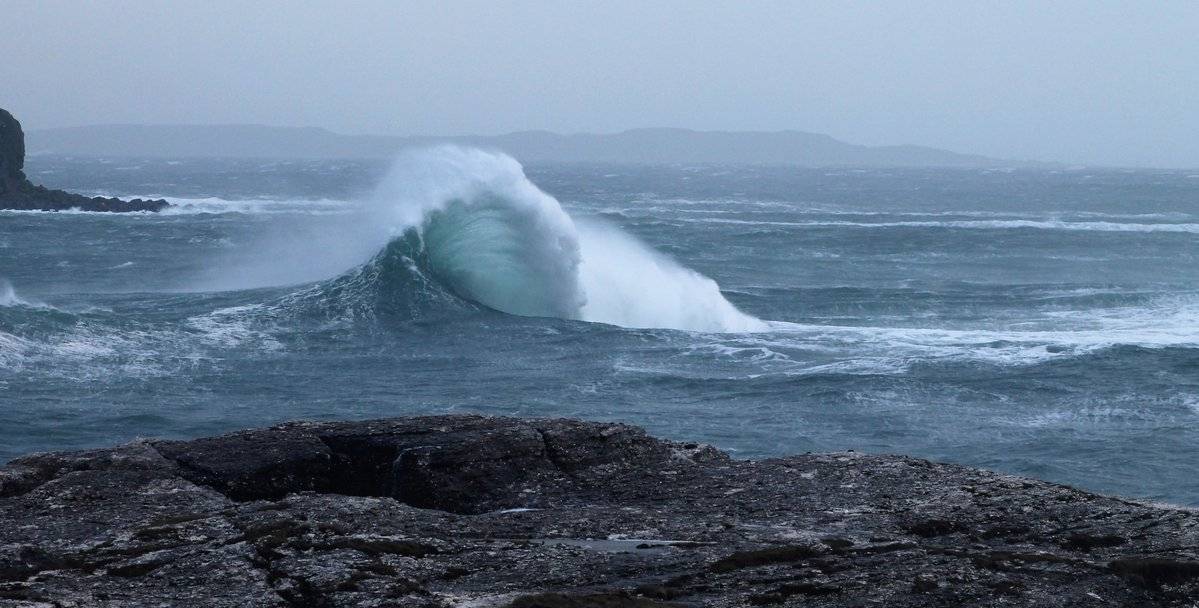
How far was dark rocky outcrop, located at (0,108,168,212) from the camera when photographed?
66438mm

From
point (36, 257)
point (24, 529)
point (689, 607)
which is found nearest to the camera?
point (689, 607)

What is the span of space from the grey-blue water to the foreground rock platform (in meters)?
7.92

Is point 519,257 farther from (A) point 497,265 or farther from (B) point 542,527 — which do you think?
(B) point 542,527

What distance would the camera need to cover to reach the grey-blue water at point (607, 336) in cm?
1678

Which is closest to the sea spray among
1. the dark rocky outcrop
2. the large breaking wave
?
the large breaking wave

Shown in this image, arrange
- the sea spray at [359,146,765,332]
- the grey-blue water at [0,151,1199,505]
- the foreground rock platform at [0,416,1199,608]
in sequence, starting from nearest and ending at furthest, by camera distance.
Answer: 1. the foreground rock platform at [0,416,1199,608]
2. the grey-blue water at [0,151,1199,505]
3. the sea spray at [359,146,765,332]

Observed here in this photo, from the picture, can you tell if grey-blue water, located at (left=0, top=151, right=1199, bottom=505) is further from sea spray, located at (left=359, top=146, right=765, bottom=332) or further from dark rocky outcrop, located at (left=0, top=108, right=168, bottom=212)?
dark rocky outcrop, located at (left=0, top=108, right=168, bottom=212)

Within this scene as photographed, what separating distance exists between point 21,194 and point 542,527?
2709 inches

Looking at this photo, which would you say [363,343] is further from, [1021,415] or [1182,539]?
[1182,539]

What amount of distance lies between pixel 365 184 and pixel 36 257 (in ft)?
204

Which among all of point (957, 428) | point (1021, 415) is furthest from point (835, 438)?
point (1021, 415)

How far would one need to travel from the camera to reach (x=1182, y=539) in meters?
6.04

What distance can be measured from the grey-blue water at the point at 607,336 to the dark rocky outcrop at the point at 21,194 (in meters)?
16.7

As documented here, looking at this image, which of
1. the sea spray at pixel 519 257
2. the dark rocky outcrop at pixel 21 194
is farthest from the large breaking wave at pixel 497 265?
the dark rocky outcrop at pixel 21 194
